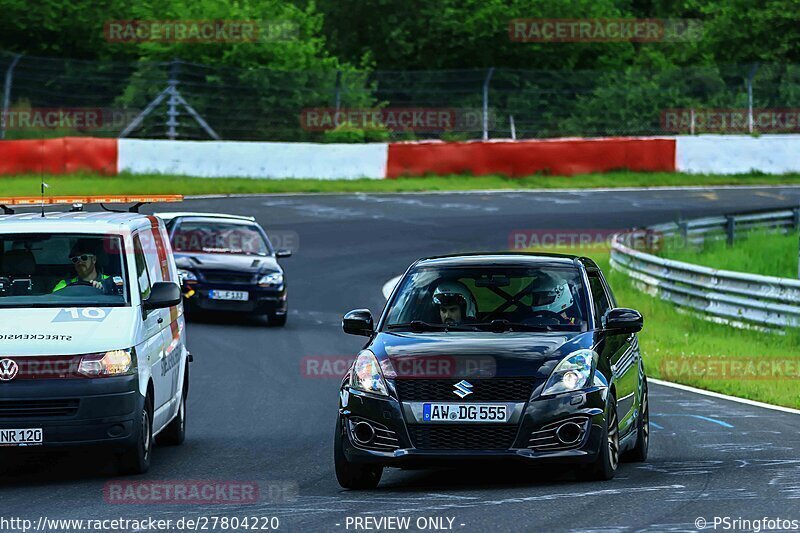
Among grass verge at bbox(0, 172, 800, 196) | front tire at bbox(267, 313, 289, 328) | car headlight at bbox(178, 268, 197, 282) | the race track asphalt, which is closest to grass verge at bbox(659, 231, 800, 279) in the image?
the race track asphalt

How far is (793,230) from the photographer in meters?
31.0

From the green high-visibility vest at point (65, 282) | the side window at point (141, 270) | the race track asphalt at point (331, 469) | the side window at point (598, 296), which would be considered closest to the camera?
the race track asphalt at point (331, 469)

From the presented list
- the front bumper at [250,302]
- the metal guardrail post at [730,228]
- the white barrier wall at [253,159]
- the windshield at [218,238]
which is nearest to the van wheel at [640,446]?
the front bumper at [250,302]

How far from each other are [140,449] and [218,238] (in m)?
12.2

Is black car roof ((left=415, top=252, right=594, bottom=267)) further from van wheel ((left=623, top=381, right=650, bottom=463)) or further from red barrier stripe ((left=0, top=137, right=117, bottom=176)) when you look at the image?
red barrier stripe ((left=0, top=137, right=117, bottom=176))

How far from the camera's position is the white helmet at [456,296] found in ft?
34.2

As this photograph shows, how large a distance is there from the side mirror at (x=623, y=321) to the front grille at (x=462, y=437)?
1.32 metres

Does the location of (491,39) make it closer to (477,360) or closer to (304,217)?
(304,217)

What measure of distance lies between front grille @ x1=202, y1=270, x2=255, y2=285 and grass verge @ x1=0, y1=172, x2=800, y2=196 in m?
11.5

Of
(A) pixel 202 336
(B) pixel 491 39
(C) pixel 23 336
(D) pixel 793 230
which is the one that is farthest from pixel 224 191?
(C) pixel 23 336

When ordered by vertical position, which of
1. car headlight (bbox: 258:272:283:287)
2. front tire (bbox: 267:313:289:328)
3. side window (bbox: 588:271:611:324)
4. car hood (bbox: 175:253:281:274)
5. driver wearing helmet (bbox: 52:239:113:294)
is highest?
driver wearing helmet (bbox: 52:239:113:294)

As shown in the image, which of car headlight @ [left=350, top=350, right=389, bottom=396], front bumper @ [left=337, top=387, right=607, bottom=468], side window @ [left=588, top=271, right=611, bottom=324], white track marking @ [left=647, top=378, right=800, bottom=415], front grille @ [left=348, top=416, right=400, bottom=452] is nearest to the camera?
front bumper @ [left=337, top=387, right=607, bottom=468]

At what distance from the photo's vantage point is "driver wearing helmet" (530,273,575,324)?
33.8 ft

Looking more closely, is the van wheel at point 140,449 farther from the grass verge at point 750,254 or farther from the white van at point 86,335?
the grass verge at point 750,254
